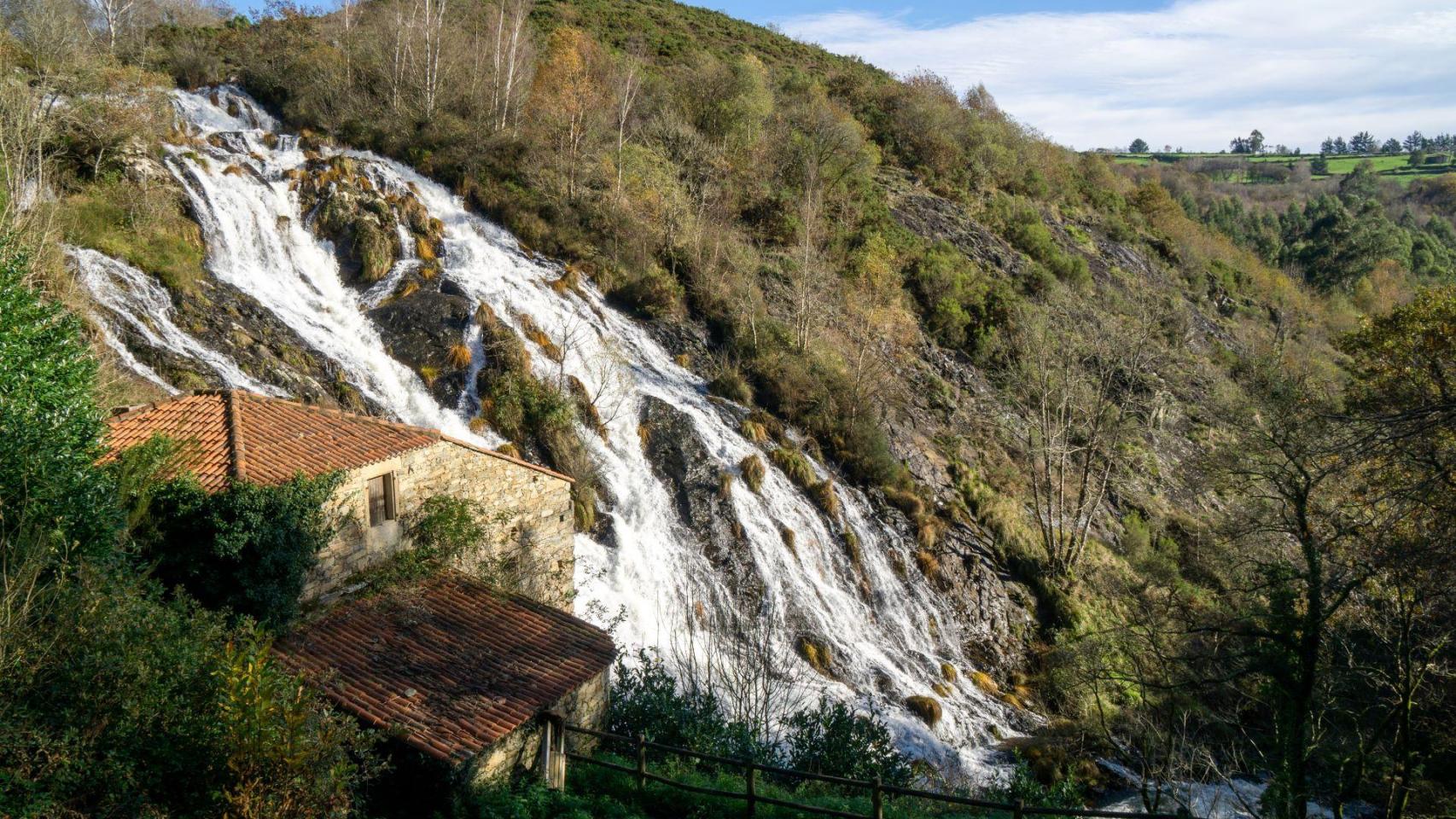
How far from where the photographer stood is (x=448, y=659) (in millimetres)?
10273

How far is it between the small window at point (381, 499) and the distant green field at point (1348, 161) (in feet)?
268

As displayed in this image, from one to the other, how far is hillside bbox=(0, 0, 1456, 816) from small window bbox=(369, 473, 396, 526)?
4.93 m

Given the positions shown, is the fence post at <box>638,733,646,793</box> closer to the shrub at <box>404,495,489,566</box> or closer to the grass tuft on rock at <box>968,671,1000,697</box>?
the shrub at <box>404,495,489,566</box>

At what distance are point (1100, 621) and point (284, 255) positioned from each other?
2353 cm

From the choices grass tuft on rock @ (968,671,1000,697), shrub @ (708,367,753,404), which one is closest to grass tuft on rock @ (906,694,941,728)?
grass tuft on rock @ (968,671,1000,697)

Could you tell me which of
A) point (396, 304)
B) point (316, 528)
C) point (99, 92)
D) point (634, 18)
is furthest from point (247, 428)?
point (634, 18)

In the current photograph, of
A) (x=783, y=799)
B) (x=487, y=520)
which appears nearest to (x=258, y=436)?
(x=487, y=520)

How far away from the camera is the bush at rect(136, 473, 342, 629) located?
9.48 meters

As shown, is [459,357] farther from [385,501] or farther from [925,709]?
[925,709]

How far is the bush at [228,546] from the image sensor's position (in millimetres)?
9477

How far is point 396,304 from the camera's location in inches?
807

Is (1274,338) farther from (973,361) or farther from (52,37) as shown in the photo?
(52,37)

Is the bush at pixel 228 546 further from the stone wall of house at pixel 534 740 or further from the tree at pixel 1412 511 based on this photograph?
the tree at pixel 1412 511

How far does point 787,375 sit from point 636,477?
22.0ft
